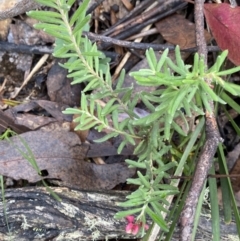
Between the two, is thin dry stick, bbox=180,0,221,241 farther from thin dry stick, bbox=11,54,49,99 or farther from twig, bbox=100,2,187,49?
thin dry stick, bbox=11,54,49,99

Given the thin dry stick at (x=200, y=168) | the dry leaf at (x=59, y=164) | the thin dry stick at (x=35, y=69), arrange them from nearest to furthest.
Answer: the thin dry stick at (x=200, y=168), the dry leaf at (x=59, y=164), the thin dry stick at (x=35, y=69)

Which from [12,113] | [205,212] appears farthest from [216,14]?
[12,113]

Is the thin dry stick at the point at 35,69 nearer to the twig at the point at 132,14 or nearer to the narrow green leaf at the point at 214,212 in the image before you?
the twig at the point at 132,14

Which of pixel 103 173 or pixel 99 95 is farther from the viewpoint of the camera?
pixel 103 173

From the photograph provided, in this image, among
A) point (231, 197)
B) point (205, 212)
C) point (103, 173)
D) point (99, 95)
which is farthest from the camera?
point (103, 173)

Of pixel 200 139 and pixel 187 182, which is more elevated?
pixel 200 139

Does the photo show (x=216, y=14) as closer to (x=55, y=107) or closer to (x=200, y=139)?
(x=200, y=139)

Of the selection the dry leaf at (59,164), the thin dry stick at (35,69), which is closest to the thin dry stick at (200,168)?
the dry leaf at (59,164)

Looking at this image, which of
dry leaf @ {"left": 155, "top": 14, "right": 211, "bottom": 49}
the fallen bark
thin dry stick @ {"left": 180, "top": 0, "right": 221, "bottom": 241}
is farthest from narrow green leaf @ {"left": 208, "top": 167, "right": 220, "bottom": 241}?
dry leaf @ {"left": 155, "top": 14, "right": 211, "bottom": 49}
